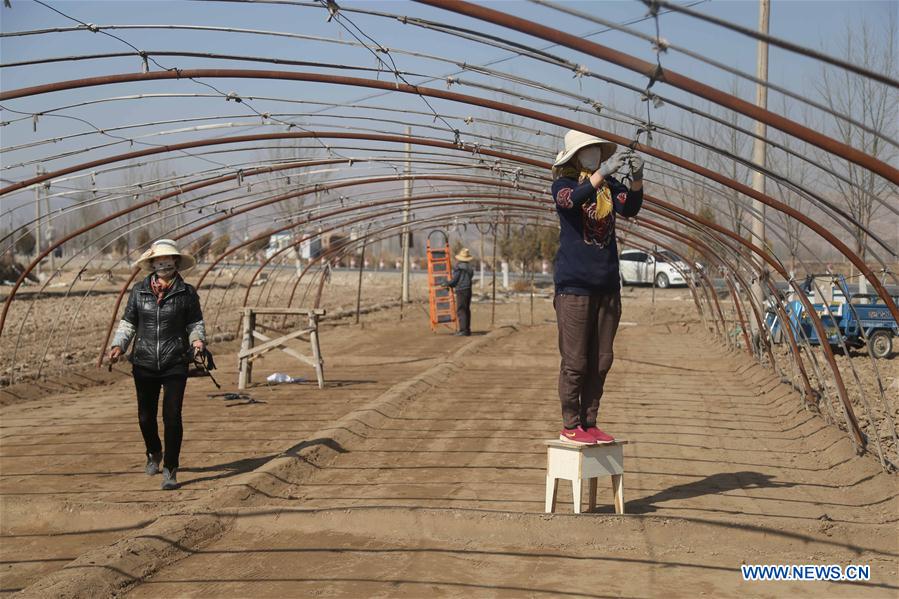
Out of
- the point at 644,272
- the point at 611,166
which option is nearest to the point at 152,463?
the point at 611,166

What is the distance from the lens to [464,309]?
21.0 metres

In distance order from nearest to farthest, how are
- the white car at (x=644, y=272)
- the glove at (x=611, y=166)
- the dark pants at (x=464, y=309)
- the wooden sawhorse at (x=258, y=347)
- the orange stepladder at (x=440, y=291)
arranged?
the glove at (x=611, y=166), the wooden sawhorse at (x=258, y=347), the dark pants at (x=464, y=309), the orange stepladder at (x=440, y=291), the white car at (x=644, y=272)

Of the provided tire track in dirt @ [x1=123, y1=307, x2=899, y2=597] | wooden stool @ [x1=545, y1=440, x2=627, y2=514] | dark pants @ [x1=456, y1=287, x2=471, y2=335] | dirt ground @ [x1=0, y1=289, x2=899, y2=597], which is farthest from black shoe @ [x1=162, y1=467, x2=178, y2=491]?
dark pants @ [x1=456, y1=287, x2=471, y2=335]

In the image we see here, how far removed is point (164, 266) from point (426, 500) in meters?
2.58

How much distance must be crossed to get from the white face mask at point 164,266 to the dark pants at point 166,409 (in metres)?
0.75

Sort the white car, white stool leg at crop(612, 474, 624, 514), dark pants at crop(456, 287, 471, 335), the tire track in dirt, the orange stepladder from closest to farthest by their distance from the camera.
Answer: the tire track in dirt, white stool leg at crop(612, 474, 624, 514), dark pants at crop(456, 287, 471, 335), the orange stepladder, the white car

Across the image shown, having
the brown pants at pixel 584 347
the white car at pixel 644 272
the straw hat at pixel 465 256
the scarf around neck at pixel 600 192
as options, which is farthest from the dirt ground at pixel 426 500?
the white car at pixel 644 272

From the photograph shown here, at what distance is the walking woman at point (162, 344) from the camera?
694 centimetres

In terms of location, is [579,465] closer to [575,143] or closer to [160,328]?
[575,143]

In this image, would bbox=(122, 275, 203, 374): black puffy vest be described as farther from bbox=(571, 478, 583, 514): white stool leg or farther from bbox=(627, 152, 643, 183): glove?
bbox=(627, 152, 643, 183): glove

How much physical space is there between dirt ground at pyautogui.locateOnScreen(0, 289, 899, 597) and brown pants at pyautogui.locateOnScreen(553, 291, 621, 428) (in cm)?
58

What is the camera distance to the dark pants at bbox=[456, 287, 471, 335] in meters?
20.8

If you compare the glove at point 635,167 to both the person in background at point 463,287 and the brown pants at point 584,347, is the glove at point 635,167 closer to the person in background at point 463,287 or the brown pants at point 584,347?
the brown pants at point 584,347

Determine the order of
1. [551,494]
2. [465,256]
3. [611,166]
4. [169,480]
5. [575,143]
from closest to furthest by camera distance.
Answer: [611,166] < [551,494] < [575,143] < [169,480] < [465,256]
